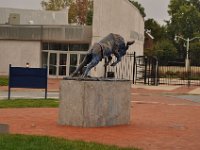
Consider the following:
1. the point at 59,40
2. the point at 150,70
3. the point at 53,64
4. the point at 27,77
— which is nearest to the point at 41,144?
the point at 27,77

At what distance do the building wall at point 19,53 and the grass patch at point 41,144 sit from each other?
3815 centimetres

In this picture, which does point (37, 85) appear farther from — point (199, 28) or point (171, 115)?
point (199, 28)

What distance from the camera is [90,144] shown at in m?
9.62

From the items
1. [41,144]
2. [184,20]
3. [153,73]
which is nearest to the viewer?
[41,144]

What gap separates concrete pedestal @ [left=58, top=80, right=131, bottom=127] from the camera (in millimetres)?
12469

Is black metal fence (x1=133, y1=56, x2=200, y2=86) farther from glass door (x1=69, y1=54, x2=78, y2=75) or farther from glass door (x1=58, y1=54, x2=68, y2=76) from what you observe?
glass door (x1=58, y1=54, x2=68, y2=76)

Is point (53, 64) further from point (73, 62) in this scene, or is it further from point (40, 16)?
point (40, 16)

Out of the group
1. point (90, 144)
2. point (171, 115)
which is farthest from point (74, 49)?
point (90, 144)

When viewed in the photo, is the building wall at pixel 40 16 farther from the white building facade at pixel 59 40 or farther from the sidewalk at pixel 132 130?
the sidewalk at pixel 132 130

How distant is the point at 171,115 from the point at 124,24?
29.1m

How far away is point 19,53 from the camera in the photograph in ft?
157

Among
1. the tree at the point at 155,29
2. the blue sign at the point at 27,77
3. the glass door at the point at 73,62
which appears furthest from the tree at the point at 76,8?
the blue sign at the point at 27,77

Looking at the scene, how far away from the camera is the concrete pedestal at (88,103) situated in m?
12.5

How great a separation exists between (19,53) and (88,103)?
118 feet
